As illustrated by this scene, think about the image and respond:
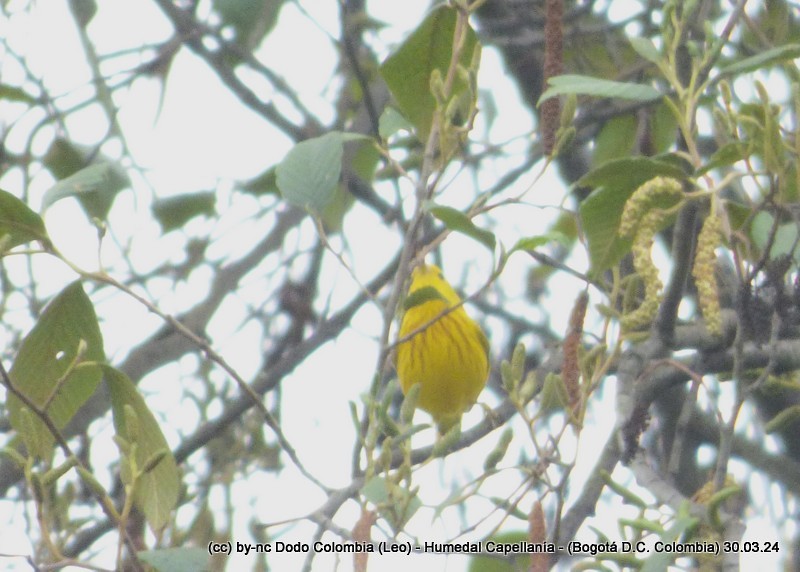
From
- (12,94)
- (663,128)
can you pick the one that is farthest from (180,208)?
(663,128)

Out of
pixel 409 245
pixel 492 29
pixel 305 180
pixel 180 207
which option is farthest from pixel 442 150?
pixel 492 29

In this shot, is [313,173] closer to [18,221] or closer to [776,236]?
[18,221]

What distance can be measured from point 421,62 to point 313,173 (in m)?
0.27

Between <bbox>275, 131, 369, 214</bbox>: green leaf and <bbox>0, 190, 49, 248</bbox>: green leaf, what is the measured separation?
386 millimetres

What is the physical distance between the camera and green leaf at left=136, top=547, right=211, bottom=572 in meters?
1.56

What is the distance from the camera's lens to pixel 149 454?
182 cm

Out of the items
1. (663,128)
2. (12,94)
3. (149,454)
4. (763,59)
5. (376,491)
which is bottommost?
(376,491)

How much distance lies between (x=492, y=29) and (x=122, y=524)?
10.2 feet

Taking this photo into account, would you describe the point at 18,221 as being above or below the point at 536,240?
above

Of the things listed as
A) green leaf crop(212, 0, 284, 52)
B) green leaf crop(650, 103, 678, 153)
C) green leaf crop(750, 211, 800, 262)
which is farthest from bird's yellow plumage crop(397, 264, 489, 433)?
green leaf crop(750, 211, 800, 262)

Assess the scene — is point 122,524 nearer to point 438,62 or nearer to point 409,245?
point 409,245

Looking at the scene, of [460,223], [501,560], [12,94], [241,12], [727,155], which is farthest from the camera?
[12,94]

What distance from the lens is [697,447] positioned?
3.80 m

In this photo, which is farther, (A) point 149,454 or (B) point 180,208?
(B) point 180,208
